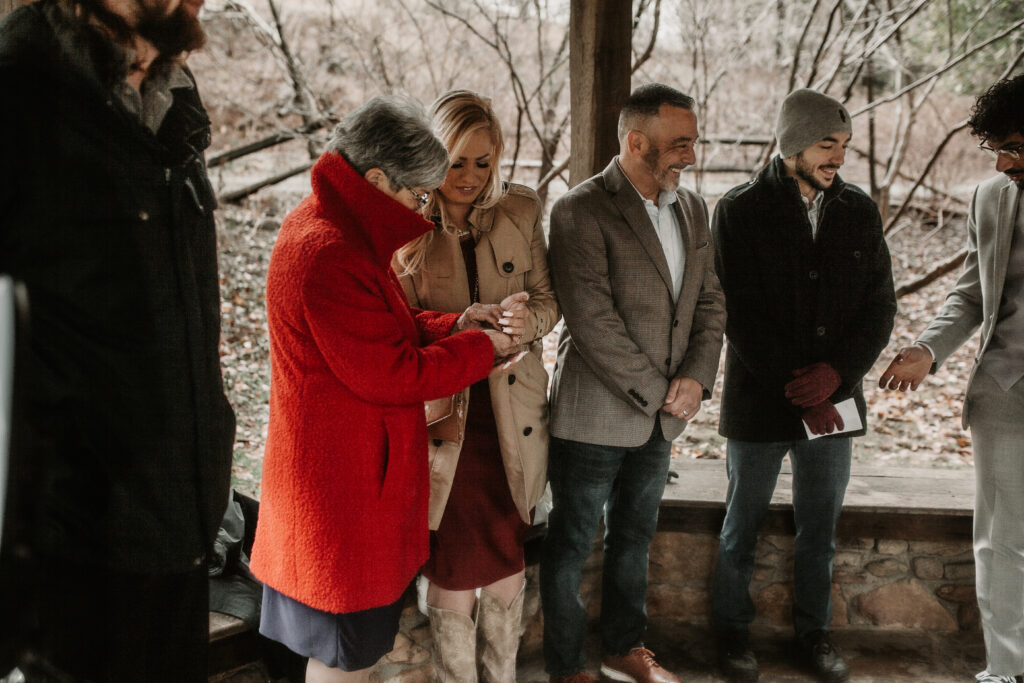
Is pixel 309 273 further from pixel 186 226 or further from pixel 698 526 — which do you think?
pixel 698 526

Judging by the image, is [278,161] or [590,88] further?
[278,161]

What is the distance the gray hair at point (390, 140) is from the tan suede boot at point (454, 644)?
4.00 feet

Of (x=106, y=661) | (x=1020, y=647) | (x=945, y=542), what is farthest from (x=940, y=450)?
(x=106, y=661)

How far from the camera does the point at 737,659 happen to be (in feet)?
9.16

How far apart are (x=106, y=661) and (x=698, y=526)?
83.5 inches

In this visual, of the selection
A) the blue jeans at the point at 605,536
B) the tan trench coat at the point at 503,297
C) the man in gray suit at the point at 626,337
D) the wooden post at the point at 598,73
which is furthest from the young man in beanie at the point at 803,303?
the tan trench coat at the point at 503,297

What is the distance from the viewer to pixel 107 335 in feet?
4.41

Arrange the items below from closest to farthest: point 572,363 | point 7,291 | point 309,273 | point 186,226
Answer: point 7,291
point 186,226
point 309,273
point 572,363

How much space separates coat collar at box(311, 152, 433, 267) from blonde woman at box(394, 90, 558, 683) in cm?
48

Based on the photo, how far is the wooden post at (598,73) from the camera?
2.83 meters

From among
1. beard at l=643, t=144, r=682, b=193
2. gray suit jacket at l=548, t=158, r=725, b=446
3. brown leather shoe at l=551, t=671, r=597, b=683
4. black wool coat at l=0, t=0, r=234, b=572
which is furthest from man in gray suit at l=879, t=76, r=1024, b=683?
black wool coat at l=0, t=0, r=234, b=572

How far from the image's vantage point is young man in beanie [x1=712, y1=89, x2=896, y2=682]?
2.60m

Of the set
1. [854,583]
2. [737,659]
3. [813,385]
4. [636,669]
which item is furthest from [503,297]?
[854,583]

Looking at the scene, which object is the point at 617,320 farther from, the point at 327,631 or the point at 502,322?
the point at 327,631
